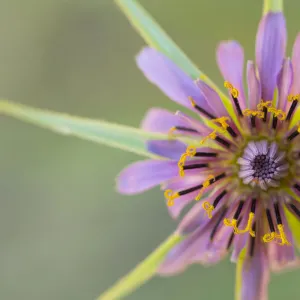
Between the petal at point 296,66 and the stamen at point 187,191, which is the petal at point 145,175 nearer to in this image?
the stamen at point 187,191

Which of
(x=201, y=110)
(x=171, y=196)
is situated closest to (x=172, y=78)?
(x=201, y=110)

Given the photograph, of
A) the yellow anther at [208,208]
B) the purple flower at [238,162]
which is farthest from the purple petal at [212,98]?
the yellow anther at [208,208]

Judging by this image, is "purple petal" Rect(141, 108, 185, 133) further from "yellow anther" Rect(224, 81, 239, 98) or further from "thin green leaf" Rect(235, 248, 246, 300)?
"thin green leaf" Rect(235, 248, 246, 300)

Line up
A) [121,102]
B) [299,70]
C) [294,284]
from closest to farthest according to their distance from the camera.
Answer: [299,70] < [294,284] < [121,102]

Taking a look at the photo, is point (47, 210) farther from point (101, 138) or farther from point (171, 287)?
point (101, 138)

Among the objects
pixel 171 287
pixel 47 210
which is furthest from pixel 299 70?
pixel 47 210

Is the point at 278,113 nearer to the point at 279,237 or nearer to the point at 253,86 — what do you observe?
the point at 253,86
